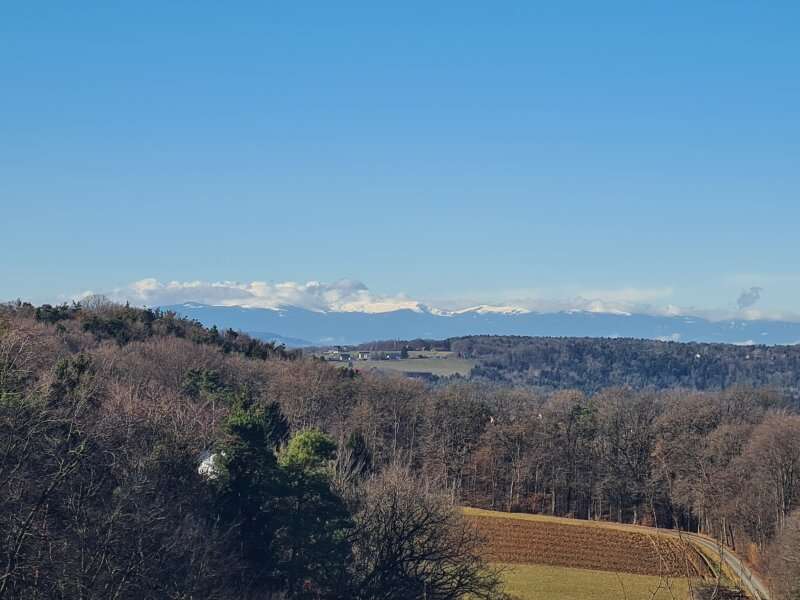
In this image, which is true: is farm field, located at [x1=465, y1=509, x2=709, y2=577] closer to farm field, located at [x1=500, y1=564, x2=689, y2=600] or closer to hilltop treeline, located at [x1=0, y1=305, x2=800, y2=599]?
farm field, located at [x1=500, y1=564, x2=689, y2=600]

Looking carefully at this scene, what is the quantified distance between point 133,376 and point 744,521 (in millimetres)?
36362

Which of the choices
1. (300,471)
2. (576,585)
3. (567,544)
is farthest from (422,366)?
(300,471)

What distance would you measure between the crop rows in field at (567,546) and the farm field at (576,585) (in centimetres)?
133

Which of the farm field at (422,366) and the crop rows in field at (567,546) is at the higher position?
the farm field at (422,366)

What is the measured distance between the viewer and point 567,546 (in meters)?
55.2

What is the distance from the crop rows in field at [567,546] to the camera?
52.7 m

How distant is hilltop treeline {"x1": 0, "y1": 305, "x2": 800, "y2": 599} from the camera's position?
1803 centimetres

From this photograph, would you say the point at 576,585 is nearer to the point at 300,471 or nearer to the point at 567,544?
the point at 567,544

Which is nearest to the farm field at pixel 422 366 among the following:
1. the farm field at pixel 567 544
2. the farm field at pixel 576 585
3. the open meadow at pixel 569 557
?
the farm field at pixel 567 544

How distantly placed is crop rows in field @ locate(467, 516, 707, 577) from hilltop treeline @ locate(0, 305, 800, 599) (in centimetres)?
483

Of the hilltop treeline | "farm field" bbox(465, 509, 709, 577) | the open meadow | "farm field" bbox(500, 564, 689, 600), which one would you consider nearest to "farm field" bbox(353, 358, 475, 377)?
the hilltop treeline

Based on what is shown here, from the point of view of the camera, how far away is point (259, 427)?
28.6 metres

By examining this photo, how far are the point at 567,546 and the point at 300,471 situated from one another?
1203 inches

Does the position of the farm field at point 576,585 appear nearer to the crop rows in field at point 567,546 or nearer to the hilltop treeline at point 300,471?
the crop rows in field at point 567,546
